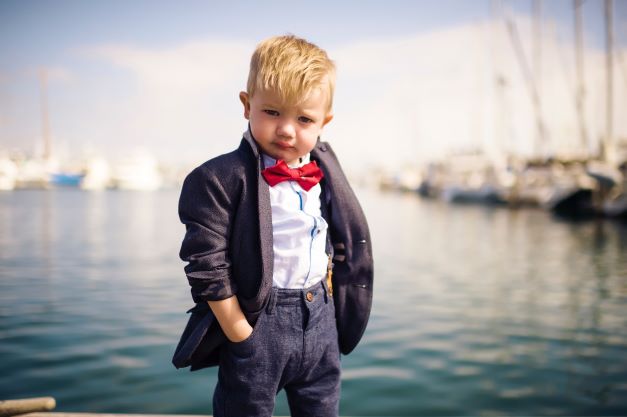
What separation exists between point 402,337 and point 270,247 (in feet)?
17.1

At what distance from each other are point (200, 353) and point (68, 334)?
5.57 meters

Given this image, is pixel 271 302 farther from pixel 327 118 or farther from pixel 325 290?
pixel 327 118

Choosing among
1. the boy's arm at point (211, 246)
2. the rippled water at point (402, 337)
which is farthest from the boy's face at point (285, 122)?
the rippled water at point (402, 337)

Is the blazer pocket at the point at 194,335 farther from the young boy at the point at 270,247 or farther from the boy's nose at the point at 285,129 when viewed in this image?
the boy's nose at the point at 285,129

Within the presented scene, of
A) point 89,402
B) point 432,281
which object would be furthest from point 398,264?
point 89,402

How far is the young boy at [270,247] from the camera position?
1630 mm

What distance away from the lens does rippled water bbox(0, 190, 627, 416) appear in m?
4.60

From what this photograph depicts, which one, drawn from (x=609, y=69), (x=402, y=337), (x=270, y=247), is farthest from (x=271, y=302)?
(x=609, y=69)

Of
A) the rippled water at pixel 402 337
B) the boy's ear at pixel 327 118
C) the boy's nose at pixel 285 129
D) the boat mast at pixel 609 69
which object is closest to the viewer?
the boy's nose at pixel 285 129

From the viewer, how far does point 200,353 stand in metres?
1.72

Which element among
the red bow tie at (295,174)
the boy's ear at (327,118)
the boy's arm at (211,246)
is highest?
the boy's ear at (327,118)

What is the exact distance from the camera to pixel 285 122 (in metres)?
1.70

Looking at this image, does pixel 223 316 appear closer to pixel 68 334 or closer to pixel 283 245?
pixel 283 245

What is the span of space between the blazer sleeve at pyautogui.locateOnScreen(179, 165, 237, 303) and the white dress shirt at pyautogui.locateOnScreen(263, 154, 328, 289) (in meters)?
0.18
